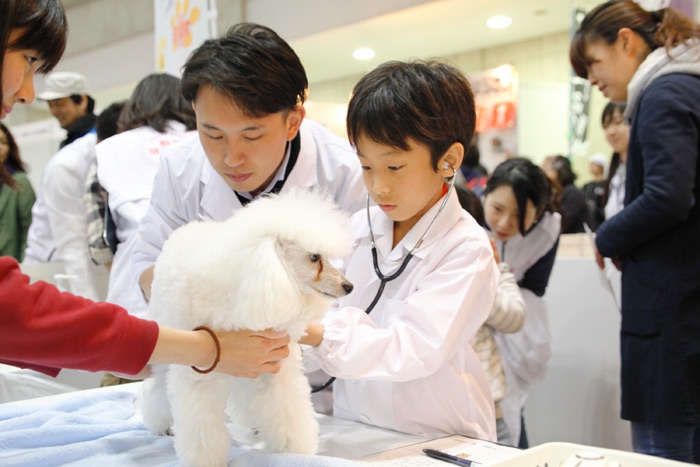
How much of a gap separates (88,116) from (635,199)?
2.52 m

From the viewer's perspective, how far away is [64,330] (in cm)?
86

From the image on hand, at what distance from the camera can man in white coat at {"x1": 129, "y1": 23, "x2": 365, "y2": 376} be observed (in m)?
1.30

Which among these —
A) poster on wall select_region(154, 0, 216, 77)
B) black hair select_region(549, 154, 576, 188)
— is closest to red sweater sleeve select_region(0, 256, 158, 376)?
poster on wall select_region(154, 0, 216, 77)

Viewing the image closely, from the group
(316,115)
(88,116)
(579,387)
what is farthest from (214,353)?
(316,115)

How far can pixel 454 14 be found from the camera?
5.68 meters

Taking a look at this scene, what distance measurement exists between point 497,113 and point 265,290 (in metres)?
5.95

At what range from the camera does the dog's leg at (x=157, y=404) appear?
1.17 meters

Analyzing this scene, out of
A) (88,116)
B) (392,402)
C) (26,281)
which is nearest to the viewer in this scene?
(26,281)

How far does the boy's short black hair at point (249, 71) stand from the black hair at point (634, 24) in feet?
3.24

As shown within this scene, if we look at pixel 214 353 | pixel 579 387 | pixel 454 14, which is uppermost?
pixel 454 14

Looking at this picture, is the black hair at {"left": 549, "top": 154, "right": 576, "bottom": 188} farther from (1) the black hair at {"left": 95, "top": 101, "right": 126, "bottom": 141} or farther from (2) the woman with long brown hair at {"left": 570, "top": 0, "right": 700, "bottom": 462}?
(1) the black hair at {"left": 95, "top": 101, "right": 126, "bottom": 141}

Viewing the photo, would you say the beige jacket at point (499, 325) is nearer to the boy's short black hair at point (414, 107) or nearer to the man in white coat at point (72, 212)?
the boy's short black hair at point (414, 107)

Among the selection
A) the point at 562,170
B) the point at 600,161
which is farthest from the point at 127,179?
the point at 600,161

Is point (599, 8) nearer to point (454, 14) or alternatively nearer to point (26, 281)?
point (26, 281)
